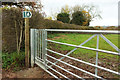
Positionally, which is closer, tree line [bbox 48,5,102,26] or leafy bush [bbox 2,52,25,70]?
leafy bush [bbox 2,52,25,70]

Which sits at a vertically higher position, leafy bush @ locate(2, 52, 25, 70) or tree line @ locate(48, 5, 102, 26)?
tree line @ locate(48, 5, 102, 26)

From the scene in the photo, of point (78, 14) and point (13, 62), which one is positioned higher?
point (78, 14)

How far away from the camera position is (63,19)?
49.9 ft

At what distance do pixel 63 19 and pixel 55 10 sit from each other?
421 centimetres

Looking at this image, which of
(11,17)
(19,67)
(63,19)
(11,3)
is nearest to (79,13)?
(63,19)

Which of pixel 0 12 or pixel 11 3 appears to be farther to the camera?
pixel 11 3

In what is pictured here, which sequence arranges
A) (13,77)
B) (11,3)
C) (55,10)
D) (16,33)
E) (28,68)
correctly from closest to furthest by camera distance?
(13,77)
(28,68)
(16,33)
(11,3)
(55,10)

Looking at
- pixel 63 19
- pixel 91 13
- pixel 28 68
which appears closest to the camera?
pixel 28 68

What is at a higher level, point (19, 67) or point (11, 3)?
point (11, 3)

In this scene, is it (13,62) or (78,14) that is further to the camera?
(78,14)

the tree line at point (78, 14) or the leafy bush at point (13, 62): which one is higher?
the tree line at point (78, 14)

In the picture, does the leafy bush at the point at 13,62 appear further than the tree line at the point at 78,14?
No

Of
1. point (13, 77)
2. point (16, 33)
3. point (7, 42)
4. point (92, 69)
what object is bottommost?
point (13, 77)

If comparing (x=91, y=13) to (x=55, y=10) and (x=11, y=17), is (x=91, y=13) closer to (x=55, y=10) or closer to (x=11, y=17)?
(x=55, y=10)
